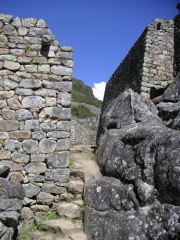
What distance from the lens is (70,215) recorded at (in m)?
5.39

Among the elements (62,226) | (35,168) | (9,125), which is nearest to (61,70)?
(9,125)

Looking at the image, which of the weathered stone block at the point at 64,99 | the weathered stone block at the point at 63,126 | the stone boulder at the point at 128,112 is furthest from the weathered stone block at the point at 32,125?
the stone boulder at the point at 128,112

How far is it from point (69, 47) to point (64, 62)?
0.41 meters

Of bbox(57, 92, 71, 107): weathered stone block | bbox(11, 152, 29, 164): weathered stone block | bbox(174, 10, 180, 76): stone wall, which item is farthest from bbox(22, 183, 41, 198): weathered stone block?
bbox(174, 10, 180, 76): stone wall

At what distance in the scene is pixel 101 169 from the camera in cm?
613

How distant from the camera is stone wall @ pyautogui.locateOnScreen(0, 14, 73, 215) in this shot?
582cm

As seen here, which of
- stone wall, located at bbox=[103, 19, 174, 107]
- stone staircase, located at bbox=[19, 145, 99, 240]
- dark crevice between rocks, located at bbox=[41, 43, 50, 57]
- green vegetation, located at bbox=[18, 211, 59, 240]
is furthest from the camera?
stone wall, located at bbox=[103, 19, 174, 107]

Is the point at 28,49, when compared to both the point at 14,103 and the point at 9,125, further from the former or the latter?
the point at 9,125

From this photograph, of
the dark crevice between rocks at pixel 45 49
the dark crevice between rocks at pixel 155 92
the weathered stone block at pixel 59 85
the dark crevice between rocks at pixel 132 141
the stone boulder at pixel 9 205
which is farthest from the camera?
the dark crevice between rocks at pixel 155 92

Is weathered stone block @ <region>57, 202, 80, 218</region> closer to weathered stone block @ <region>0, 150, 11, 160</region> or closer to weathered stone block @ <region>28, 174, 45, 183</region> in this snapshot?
weathered stone block @ <region>28, 174, 45, 183</region>

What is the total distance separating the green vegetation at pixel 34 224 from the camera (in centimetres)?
506

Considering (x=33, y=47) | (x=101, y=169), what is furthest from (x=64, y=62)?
(x=101, y=169)

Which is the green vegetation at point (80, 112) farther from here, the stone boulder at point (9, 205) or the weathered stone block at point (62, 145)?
the stone boulder at point (9, 205)

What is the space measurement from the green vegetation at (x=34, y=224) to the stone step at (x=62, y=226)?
0.20 m
